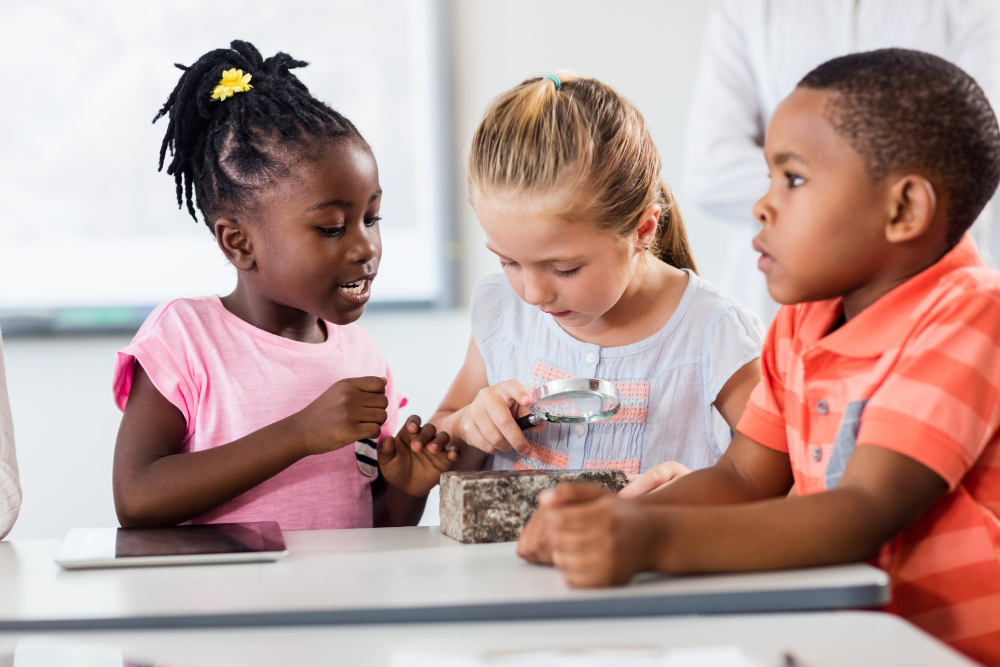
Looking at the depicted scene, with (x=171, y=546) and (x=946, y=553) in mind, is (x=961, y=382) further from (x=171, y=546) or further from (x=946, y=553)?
(x=171, y=546)

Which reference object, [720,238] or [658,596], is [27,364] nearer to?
[720,238]

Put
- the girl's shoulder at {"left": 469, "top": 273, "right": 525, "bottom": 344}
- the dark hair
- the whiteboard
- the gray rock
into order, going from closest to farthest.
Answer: the gray rock, the dark hair, the girl's shoulder at {"left": 469, "top": 273, "right": 525, "bottom": 344}, the whiteboard

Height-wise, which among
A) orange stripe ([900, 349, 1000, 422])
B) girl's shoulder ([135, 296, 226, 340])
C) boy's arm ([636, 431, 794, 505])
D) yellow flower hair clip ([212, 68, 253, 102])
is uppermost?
yellow flower hair clip ([212, 68, 253, 102])

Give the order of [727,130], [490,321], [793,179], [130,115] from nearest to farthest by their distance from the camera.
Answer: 1. [793,179]
2. [490,321]
3. [727,130]
4. [130,115]

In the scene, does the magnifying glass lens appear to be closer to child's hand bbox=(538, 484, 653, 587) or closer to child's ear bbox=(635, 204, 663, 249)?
child's ear bbox=(635, 204, 663, 249)

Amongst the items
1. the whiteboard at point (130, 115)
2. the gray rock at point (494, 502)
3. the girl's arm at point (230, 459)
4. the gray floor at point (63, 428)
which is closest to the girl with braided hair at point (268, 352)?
the girl's arm at point (230, 459)

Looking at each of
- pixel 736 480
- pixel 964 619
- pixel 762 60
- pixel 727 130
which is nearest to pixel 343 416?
pixel 736 480

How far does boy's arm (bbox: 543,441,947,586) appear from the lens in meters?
0.68

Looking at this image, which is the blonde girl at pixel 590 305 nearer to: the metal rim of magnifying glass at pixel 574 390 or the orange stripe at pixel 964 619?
the metal rim of magnifying glass at pixel 574 390

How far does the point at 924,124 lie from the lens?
0.80m

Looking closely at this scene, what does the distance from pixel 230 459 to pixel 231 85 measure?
61 centimetres

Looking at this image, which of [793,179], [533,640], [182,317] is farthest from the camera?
[182,317]

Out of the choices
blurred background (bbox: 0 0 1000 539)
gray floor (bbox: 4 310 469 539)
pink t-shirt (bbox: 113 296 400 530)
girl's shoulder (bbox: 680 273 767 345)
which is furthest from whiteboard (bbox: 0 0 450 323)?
girl's shoulder (bbox: 680 273 767 345)

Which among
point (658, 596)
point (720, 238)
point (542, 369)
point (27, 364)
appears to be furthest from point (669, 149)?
point (658, 596)
